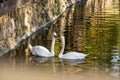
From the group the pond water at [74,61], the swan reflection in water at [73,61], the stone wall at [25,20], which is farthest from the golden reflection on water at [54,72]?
the stone wall at [25,20]

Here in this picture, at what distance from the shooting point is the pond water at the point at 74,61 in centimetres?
1375

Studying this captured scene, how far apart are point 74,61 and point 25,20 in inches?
245

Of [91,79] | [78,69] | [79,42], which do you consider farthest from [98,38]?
[91,79]

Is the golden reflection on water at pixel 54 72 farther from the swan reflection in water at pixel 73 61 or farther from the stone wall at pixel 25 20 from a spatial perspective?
the stone wall at pixel 25 20

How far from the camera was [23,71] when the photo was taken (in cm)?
1429

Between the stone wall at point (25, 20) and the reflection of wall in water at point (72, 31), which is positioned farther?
the reflection of wall in water at point (72, 31)

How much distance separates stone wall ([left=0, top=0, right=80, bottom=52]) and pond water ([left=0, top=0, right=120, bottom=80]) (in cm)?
38

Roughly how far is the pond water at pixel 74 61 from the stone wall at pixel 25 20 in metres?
0.38

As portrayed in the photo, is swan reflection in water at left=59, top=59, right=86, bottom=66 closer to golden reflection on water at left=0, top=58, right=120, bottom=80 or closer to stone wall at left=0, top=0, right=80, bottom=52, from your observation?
golden reflection on water at left=0, top=58, right=120, bottom=80

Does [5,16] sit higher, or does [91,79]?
[5,16]

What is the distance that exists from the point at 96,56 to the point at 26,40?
183 inches

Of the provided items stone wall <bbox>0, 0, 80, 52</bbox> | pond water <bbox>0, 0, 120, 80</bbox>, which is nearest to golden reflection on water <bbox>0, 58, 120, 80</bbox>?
pond water <bbox>0, 0, 120, 80</bbox>

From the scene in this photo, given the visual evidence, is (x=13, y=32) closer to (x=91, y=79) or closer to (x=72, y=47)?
(x=72, y=47)

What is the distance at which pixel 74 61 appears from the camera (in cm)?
1598
